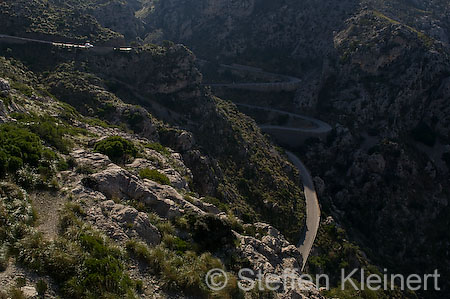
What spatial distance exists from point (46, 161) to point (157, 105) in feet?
115

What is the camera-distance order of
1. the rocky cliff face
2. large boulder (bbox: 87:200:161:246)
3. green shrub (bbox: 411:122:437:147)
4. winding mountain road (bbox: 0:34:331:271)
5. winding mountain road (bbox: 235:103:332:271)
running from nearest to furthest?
1. the rocky cliff face
2. large boulder (bbox: 87:200:161:246)
3. winding mountain road (bbox: 235:103:332:271)
4. winding mountain road (bbox: 0:34:331:271)
5. green shrub (bbox: 411:122:437:147)

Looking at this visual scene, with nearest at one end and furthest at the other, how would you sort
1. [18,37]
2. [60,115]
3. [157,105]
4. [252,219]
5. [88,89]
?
1. [60,115]
2. [252,219]
3. [88,89]
4. [18,37]
5. [157,105]

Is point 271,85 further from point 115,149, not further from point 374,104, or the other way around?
point 115,149

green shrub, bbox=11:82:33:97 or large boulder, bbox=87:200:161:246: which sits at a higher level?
green shrub, bbox=11:82:33:97

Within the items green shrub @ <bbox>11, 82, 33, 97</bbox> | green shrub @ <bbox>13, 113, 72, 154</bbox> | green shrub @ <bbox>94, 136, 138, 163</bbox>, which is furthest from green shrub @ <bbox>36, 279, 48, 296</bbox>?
green shrub @ <bbox>11, 82, 33, 97</bbox>

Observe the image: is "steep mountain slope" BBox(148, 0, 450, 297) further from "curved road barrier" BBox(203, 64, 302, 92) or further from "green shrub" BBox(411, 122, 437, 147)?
"curved road barrier" BBox(203, 64, 302, 92)

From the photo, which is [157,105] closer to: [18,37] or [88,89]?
[88,89]

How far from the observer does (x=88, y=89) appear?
144ft

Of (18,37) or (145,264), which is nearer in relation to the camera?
(145,264)

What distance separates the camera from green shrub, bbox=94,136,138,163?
24694 millimetres

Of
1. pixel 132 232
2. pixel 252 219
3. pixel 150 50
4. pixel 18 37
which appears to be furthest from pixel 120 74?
pixel 132 232

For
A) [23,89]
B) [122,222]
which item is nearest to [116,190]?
[122,222]

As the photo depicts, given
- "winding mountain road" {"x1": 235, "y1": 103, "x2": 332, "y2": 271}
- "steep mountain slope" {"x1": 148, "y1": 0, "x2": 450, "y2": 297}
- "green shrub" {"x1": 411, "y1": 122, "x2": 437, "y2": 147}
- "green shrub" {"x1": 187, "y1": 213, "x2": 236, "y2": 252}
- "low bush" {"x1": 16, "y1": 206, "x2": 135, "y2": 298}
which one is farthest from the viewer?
"green shrub" {"x1": 411, "y1": 122, "x2": 437, "y2": 147}

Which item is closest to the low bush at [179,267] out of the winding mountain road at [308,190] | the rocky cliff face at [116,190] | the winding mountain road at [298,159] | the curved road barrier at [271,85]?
the rocky cliff face at [116,190]
